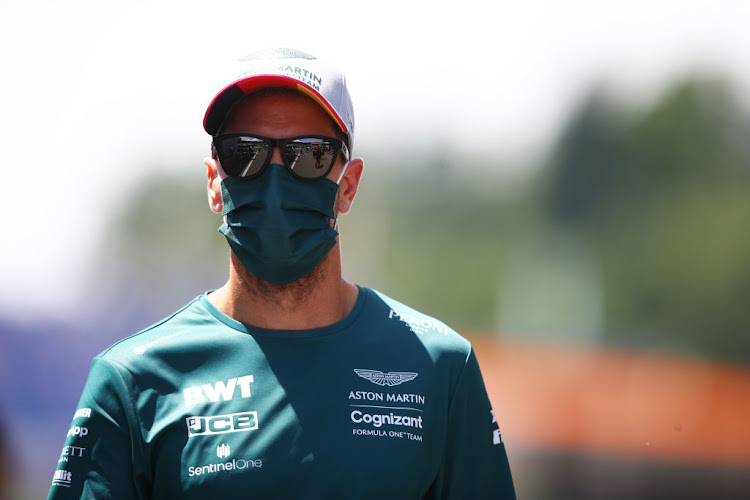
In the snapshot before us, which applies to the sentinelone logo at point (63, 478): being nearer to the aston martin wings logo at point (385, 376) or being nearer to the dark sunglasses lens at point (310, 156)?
the aston martin wings logo at point (385, 376)

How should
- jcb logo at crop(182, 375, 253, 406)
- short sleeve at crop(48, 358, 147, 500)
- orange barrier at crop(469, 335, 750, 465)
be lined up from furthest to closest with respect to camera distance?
orange barrier at crop(469, 335, 750, 465) < jcb logo at crop(182, 375, 253, 406) < short sleeve at crop(48, 358, 147, 500)

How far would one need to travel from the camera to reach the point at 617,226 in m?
15.2

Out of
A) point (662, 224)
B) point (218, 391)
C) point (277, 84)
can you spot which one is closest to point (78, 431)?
point (218, 391)

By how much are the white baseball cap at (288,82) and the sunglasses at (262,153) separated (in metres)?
0.09

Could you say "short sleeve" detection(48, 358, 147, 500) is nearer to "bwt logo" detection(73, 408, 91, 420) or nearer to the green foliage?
"bwt logo" detection(73, 408, 91, 420)

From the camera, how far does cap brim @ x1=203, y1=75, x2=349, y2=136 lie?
2.05 meters

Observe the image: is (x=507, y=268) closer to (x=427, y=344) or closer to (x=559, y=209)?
(x=559, y=209)

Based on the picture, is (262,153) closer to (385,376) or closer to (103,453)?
(385,376)

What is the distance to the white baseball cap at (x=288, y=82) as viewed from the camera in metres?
2.05

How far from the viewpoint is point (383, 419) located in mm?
2018

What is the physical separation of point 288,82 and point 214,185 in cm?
41

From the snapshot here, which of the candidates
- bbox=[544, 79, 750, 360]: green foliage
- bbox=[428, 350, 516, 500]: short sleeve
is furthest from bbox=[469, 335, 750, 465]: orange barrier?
bbox=[428, 350, 516, 500]: short sleeve

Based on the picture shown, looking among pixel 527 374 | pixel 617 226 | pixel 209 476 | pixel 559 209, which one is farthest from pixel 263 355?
pixel 559 209

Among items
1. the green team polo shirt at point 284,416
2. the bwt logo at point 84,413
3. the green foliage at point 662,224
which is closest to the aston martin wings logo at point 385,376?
the green team polo shirt at point 284,416
